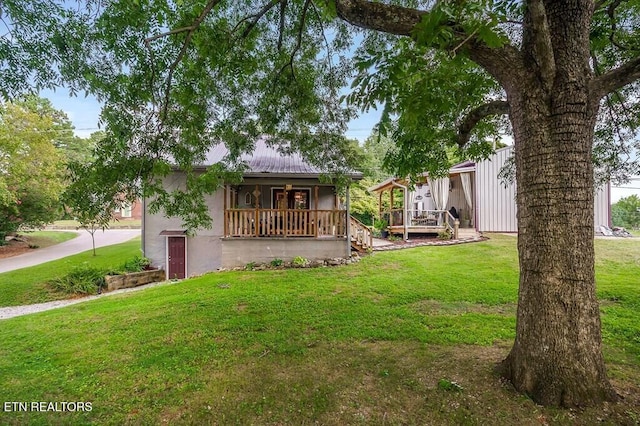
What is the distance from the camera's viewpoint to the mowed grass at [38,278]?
8.37 metres

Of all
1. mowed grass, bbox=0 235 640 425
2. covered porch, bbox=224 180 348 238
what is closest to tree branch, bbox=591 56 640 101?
mowed grass, bbox=0 235 640 425

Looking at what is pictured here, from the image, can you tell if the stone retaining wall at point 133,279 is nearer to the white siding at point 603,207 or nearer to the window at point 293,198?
the window at point 293,198

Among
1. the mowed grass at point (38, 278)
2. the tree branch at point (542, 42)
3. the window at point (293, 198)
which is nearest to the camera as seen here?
the tree branch at point (542, 42)

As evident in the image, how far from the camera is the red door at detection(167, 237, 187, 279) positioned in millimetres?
10422

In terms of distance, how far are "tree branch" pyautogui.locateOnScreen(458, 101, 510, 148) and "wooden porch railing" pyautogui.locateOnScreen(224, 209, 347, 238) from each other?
6840 mm

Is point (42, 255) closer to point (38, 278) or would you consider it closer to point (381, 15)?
point (38, 278)

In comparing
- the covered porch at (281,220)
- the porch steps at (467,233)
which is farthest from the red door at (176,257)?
the porch steps at (467,233)

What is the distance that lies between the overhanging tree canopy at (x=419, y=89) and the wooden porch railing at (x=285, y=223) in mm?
4309

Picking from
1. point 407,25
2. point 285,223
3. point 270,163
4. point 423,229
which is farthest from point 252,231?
point 407,25

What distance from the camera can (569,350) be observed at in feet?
7.58

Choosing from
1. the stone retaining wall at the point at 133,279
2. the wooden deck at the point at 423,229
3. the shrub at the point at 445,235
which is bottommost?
the stone retaining wall at the point at 133,279

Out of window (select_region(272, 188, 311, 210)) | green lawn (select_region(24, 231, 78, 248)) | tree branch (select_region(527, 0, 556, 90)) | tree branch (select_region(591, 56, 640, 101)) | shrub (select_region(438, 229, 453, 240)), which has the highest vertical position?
tree branch (select_region(527, 0, 556, 90))

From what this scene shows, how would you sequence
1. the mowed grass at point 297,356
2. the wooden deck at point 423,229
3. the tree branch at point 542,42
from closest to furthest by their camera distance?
the tree branch at point 542,42 < the mowed grass at point 297,356 < the wooden deck at point 423,229

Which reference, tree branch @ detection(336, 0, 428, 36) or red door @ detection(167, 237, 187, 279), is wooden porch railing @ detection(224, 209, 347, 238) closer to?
red door @ detection(167, 237, 187, 279)
